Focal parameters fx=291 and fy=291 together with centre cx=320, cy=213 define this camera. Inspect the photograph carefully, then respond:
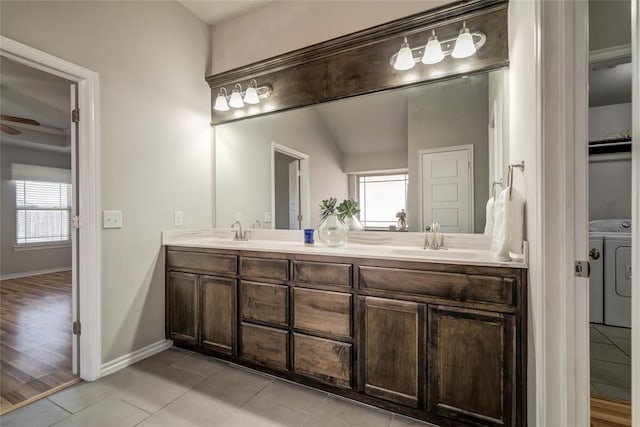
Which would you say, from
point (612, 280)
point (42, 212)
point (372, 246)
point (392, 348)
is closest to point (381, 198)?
point (372, 246)

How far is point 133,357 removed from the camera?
7.17 feet

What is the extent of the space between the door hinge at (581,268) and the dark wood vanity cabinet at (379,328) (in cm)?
25

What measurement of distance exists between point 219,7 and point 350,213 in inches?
85.2

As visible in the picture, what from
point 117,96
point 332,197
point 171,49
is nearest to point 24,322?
point 117,96

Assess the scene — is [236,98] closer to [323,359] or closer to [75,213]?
[75,213]

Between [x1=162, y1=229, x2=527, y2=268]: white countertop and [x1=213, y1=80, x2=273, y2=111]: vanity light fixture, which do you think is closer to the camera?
[x1=162, y1=229, x2=527, y2=268]: white countertop

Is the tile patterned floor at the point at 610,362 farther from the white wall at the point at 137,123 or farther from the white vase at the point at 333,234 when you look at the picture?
the white wall at the point at 137,123

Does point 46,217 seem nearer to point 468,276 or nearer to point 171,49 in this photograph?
point 171,49

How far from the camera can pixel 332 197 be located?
2.33 m

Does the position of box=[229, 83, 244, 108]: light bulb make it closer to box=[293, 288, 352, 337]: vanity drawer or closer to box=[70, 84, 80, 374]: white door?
box=[70, 84, 80, 374]: white door

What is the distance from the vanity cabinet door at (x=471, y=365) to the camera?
4.37 feet

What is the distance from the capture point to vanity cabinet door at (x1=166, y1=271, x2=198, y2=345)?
2.28 meters

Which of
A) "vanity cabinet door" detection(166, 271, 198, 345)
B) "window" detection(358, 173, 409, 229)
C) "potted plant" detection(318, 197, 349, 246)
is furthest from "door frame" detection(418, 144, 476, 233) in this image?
"vanity cabinet door" detection(166, 271, 198, 345)

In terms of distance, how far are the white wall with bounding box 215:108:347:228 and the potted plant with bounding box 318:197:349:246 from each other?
0.10 m
